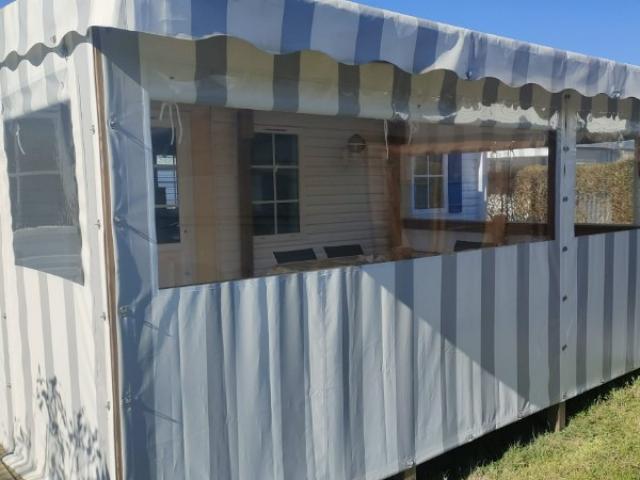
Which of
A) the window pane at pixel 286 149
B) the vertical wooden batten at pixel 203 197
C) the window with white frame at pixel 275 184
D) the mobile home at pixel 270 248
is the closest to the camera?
the mobile home at pixel 270 248

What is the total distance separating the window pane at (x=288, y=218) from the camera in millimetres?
4453

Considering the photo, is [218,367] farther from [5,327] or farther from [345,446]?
[5,327]

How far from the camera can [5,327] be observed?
330 centimetres

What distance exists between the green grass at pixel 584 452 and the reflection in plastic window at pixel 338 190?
1.25 metres

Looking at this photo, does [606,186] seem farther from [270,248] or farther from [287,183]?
[270,248]

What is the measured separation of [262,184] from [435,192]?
1.41 m

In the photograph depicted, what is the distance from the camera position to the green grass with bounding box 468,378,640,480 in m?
3.31

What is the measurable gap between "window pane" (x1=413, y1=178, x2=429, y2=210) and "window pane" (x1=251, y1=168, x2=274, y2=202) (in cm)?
111

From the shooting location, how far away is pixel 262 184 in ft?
13.2

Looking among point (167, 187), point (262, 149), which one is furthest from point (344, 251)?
point (167, 187)

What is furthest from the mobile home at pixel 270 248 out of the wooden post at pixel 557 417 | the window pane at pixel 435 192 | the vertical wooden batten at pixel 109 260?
the window pane at pixel 435 192

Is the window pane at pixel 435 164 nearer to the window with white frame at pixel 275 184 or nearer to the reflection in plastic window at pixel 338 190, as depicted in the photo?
the reflection in plastic window at pixel 338 190

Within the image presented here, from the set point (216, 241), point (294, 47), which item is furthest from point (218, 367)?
point (294, 47)

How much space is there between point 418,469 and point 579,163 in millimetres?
2209
